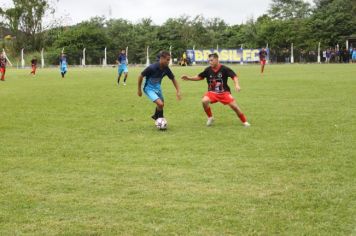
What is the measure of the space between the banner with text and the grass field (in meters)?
54.3

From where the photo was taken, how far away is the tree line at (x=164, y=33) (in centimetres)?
7244

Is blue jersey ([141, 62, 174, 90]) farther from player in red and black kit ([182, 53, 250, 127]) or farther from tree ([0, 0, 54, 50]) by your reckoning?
tree ([0, 0, 54, 50])

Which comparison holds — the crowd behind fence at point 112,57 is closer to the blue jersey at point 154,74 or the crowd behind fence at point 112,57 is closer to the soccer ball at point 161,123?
the blue jersey at point 154,74

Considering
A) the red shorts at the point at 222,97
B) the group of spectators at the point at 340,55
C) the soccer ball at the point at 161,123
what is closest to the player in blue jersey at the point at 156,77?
the soccer ball at the point at 161,123

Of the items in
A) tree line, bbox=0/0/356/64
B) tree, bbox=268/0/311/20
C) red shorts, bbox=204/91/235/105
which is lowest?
red shorts, bbox=204/91/235/105

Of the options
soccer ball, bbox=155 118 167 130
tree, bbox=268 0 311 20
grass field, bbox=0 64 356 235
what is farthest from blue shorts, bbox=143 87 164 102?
tree, bbox=268 0 311 20

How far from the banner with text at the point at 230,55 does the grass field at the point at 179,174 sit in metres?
54.3

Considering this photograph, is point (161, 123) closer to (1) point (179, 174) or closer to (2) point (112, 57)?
(1) point (179, 174)

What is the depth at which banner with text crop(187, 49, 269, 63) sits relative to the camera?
67.8m

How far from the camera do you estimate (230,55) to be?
68.3 meters

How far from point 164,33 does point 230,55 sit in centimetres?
1328

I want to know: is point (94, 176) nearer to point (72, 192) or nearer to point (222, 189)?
point (72, 192)

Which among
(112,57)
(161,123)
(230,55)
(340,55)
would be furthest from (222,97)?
(112,57)

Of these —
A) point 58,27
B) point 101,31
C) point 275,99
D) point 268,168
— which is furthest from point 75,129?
point 58,27
